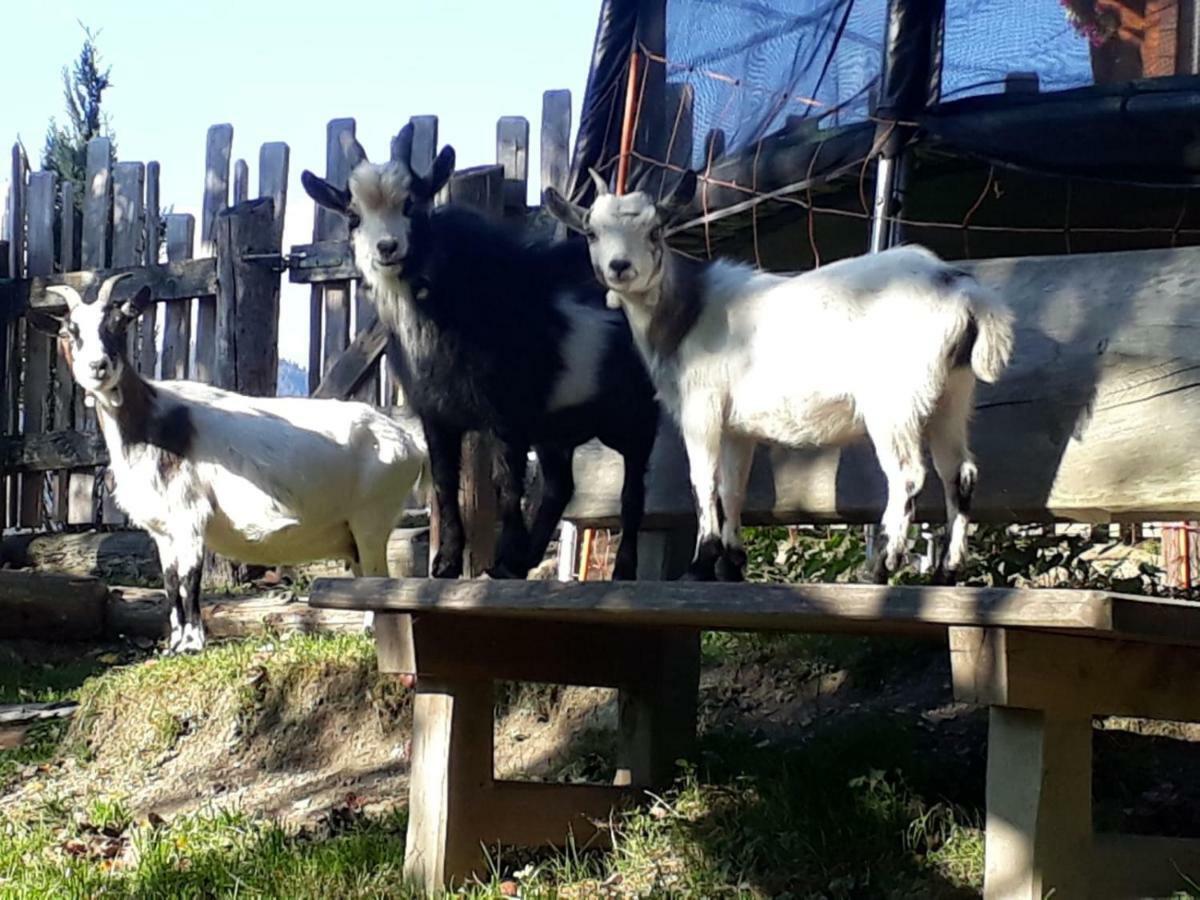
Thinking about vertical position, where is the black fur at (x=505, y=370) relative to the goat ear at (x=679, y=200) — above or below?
below

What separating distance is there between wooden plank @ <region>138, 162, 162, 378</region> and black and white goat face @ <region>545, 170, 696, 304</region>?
6330 mm

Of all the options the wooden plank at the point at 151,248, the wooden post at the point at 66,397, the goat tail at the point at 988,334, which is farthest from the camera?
the wooden post at the point at 66,397

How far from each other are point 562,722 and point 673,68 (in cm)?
232

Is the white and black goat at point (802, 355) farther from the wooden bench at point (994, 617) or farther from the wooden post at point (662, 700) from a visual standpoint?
the wooden post at point (662, 700)

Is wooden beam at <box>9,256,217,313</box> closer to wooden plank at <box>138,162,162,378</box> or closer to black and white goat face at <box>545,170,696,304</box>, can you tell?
wooden plank at <box>138,162,162,378</box>

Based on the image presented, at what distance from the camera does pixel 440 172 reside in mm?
4371

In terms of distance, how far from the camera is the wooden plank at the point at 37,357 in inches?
387

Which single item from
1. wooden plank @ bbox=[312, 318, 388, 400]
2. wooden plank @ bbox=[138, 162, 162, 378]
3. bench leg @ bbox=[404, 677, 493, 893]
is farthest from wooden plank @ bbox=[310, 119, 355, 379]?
bench leg @ bbox=[404, 677, 493, 893]

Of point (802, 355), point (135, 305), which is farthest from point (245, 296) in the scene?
point (802, 355)

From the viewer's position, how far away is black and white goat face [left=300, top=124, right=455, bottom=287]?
163 inches

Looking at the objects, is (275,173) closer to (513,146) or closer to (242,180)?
(242,180)

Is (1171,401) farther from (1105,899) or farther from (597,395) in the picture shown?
(597,395)

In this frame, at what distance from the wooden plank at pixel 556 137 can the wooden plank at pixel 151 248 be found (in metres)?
2.69

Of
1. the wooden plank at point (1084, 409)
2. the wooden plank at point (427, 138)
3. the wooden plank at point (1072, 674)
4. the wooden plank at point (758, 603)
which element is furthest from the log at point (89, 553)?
the wooden plank at point (1072, 674)
